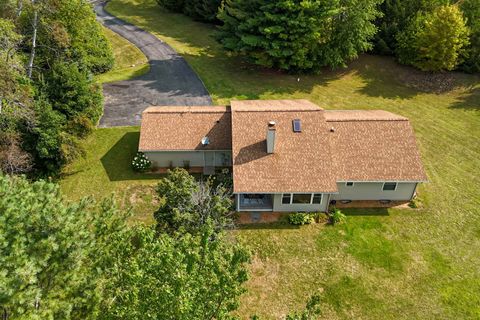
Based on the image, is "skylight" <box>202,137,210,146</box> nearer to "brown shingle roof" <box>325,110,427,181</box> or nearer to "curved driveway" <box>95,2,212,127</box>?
"curved driveway" <box>95,2,212,127</box>

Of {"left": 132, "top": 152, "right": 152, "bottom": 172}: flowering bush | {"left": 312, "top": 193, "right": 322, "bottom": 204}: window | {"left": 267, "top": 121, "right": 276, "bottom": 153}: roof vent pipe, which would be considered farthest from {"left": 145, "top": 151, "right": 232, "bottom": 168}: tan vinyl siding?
{"left": 312, "top": 193, "right": 322, "bottom": 204}: window

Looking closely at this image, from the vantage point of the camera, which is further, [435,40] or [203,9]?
[203,9]

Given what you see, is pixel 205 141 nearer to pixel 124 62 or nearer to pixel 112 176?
pixel 112 176

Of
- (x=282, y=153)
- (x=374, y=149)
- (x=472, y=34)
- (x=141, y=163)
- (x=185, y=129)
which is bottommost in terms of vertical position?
(x=141, y=163)

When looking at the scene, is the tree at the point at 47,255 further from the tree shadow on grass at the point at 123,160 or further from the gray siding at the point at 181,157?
the gray siding at the point at 181,157

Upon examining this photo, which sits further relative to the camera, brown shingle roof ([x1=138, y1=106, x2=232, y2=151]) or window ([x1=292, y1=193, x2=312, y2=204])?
brown shingle roof ([x1=138, y1=106, x2=232, y2=151])

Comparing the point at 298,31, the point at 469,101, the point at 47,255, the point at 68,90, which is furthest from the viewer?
the point at 469,101

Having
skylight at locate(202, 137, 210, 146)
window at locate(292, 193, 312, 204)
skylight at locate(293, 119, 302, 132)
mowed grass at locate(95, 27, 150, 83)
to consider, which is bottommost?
window at locate(292, 193, 312, 204)

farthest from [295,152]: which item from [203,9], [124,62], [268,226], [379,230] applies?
[203,9]

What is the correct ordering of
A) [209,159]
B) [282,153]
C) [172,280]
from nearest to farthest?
[172,280]
[282,153]
[209,159]
